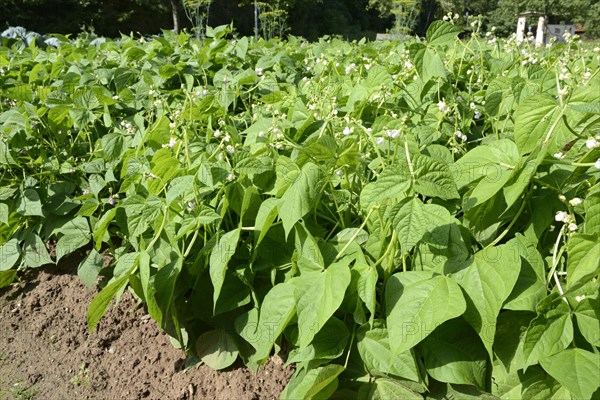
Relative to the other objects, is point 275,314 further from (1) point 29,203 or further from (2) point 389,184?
(1) point 29,203

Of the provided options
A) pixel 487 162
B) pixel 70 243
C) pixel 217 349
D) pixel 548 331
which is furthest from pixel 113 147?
pixel 548 331

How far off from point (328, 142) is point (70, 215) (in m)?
1.71

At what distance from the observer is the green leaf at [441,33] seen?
1.92 m

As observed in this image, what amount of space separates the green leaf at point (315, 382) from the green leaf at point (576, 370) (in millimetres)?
569

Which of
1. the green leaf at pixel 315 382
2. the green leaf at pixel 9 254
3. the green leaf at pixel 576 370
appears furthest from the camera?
the green leaf at pixel 9 254

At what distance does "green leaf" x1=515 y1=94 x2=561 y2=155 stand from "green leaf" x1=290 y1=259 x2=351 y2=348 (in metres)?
0.58

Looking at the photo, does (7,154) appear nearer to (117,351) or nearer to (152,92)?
(152,92)

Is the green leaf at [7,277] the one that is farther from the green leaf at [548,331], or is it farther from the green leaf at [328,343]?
the green leaf at [548,331]

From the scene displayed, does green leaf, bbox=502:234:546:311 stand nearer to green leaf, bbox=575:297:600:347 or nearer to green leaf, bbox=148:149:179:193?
green leaf, bbox=575:297:600:347

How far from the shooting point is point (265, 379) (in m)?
1.95

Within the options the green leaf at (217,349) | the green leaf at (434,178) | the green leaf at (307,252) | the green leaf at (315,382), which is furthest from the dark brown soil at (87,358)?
the green leaf at (434,178)

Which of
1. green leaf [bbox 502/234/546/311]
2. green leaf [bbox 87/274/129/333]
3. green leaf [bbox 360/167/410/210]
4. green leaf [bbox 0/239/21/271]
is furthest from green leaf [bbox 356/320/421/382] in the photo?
green leaf [bbox 0/239/21/271]

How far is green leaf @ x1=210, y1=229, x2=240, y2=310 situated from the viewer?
5.27 feet

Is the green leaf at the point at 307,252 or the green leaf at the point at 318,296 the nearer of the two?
the green leaf at the point at 318,296
